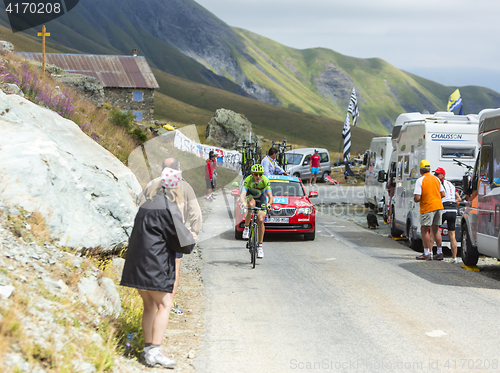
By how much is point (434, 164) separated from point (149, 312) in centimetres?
985

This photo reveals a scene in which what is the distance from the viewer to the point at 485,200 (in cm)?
991

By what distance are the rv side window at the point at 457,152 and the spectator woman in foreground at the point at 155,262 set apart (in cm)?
977

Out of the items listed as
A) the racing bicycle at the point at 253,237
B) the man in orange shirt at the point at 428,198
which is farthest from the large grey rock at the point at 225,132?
the racing bicycle at the point at 253,237

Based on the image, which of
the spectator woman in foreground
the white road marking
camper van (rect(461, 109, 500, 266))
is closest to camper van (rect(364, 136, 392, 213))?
camper van (rect(461, 109, 500, 266))

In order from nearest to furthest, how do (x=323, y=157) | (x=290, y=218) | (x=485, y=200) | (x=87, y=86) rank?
1. (x=485, y=200)
2. (x=290, y=218)
3. (x=87, y=86)
4. (x=323, y=157)

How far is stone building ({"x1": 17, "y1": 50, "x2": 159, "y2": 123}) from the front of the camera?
6944 cm

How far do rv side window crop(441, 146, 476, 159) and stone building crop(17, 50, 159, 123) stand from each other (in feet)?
188

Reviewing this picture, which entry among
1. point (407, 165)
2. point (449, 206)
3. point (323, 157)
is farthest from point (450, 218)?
point (323, 157)

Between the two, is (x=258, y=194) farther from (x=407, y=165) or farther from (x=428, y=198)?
(x=407, y=165)

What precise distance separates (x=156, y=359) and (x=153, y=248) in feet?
3.18

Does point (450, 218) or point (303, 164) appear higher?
point (303, 164)

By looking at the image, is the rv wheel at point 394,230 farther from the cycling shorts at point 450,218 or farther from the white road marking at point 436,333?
the white road marking at point 436,333

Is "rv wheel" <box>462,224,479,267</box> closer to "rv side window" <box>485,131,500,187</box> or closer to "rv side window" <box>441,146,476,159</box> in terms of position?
"rv side window" <box>485,131,500,187</box>

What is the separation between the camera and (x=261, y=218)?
10859 millimetres
